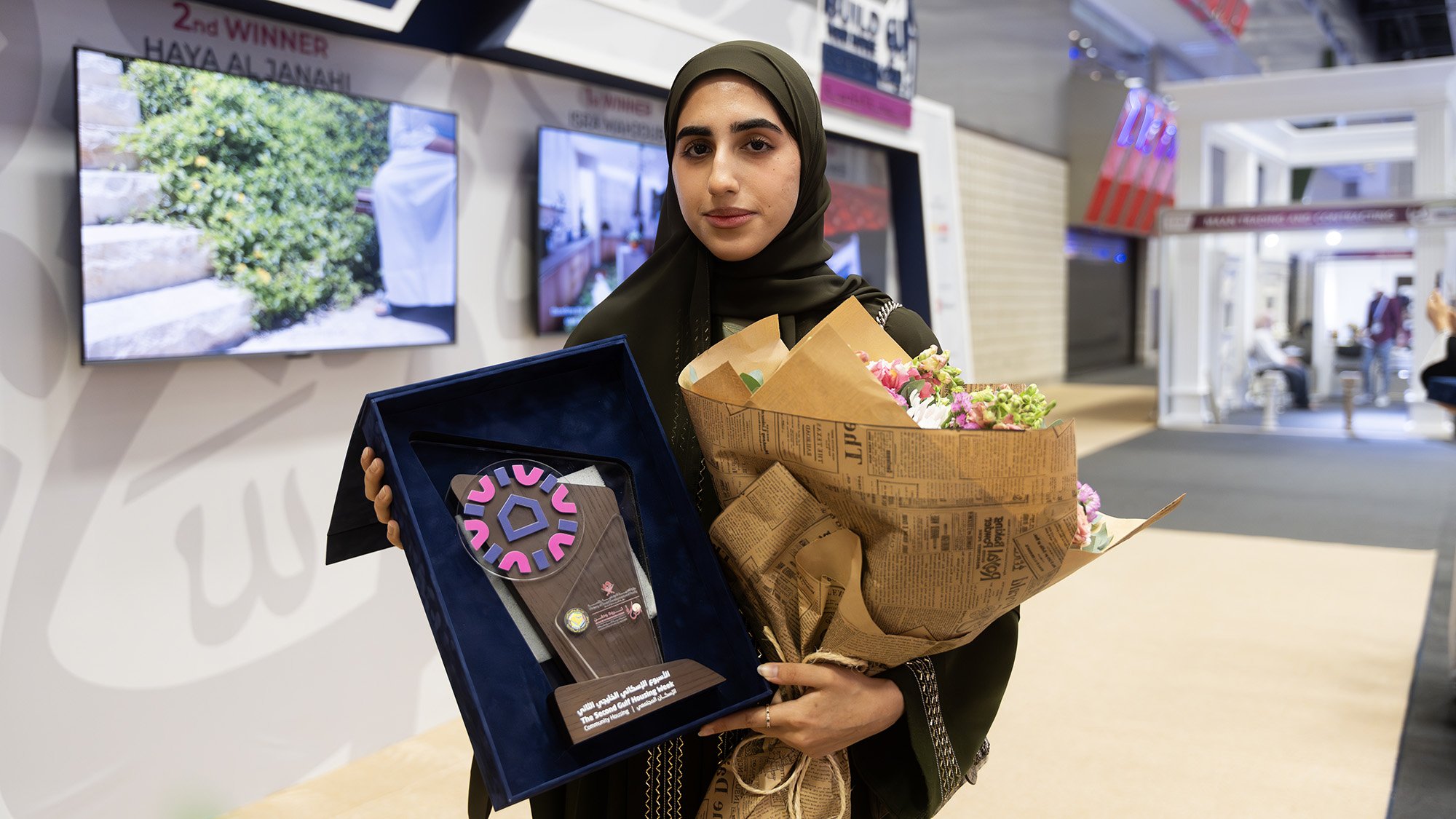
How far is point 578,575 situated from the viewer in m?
1.00

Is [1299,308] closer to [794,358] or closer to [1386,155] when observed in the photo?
[1386,155]

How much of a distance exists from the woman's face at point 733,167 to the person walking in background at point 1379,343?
12.4 meters

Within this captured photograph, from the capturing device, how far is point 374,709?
318cm

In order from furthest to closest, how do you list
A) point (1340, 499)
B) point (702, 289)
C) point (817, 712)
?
point (1340, 499) < point (702, 289) < point (817, 712)

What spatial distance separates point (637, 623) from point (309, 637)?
2324 mm

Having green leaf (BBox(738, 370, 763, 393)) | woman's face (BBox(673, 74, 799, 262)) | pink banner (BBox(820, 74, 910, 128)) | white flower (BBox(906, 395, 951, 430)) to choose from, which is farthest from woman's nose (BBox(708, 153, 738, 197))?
pink banner (BBox(820, 74, 910, 128))

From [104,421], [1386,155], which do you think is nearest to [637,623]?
[104,421]

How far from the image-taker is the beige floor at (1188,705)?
293 centimetres

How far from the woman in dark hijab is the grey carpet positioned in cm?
239

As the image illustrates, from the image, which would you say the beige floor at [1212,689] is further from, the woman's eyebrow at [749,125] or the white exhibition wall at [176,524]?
the woman's eyebrow at [749,125]

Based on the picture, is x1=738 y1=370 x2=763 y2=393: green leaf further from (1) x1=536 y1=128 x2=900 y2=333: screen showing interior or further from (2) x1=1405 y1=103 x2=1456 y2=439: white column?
(2) x1=1405 y1=103 x2=1456 y2=439: white column

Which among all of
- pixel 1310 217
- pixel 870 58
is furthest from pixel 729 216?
pixel 1310 217

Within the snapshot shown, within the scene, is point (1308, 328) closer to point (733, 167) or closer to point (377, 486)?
point (733, 167)

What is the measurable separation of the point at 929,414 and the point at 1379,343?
12.9 m
